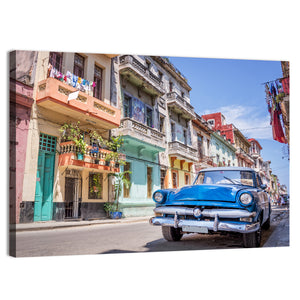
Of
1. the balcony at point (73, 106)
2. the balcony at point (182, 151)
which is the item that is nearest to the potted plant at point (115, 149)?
the balcony at point (73, 106)

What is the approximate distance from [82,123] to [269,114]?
147 inches

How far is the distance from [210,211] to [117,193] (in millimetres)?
2377

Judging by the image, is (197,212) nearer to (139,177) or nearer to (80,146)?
(139,177)

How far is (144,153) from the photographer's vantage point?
6449 millimetres

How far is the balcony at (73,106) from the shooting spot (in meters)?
4.98

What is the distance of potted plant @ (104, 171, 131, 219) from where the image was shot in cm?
556

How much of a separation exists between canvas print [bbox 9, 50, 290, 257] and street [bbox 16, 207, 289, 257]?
0.02 meters

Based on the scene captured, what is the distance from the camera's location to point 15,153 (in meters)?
4.16

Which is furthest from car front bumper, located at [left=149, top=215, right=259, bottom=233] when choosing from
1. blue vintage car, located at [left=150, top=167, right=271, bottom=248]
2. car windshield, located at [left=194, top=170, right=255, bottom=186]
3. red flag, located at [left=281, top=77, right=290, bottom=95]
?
red flag, located at [left=281, top=77, right=290, bottom=95]

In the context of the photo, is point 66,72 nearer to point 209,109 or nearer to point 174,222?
point 209,109

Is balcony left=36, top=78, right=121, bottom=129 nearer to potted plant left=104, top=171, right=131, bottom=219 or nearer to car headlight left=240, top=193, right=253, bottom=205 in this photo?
potted plant left=104, top=171, right=131, bottom=219

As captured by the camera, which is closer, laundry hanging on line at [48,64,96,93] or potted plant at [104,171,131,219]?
laundry hanging on line at [48,64,96,93]

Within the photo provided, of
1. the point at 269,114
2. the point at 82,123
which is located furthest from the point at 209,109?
the point at 82,123

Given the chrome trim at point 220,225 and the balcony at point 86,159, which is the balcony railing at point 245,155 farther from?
the balcony at point 86,159
